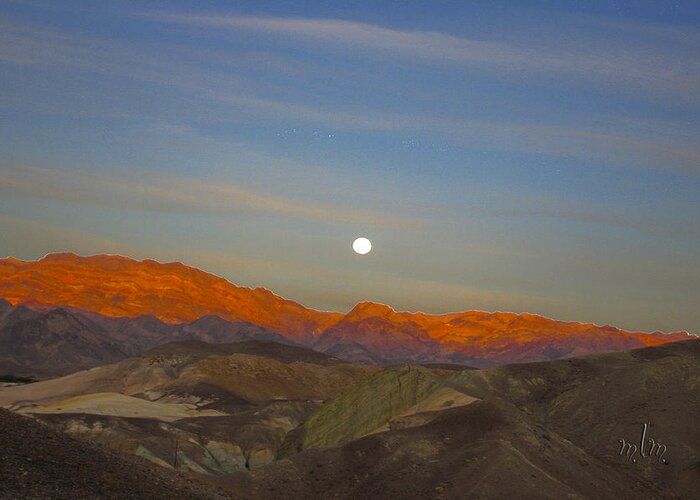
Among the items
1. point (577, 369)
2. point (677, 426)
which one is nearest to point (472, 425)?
point (677, 426)

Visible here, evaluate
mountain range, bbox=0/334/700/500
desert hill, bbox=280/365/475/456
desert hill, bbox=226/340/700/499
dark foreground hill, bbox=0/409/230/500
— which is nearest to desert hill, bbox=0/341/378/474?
mountain range, bbox=0/334/700/500

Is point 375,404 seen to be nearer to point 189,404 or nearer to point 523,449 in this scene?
point 523,449

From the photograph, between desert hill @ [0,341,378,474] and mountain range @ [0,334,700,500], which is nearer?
mountain range @ [0,334,700,500]

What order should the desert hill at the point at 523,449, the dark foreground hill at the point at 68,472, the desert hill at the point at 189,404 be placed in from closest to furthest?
the dark foreground hill at the point at 68,472 → the desert hill at the point at 523,449 → the desert hill at the point at 189,404

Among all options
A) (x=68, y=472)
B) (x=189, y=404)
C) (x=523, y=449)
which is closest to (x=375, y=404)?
(x=523, y=449)

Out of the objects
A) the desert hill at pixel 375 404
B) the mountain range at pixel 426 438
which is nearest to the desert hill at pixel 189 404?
the mountain range at pixel 426 438

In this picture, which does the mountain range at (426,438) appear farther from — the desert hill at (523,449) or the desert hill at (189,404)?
the desert hill at (189,404)

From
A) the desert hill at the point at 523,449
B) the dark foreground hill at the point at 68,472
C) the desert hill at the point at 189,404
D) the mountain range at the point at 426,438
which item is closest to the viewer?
the dark foreground hill at the point at 68,472

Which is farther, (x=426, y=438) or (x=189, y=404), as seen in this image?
(x=189, y=404)

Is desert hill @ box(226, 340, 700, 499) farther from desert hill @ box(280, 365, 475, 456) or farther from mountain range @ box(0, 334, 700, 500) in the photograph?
desert hill @ box(280, 365, 475, 456)
